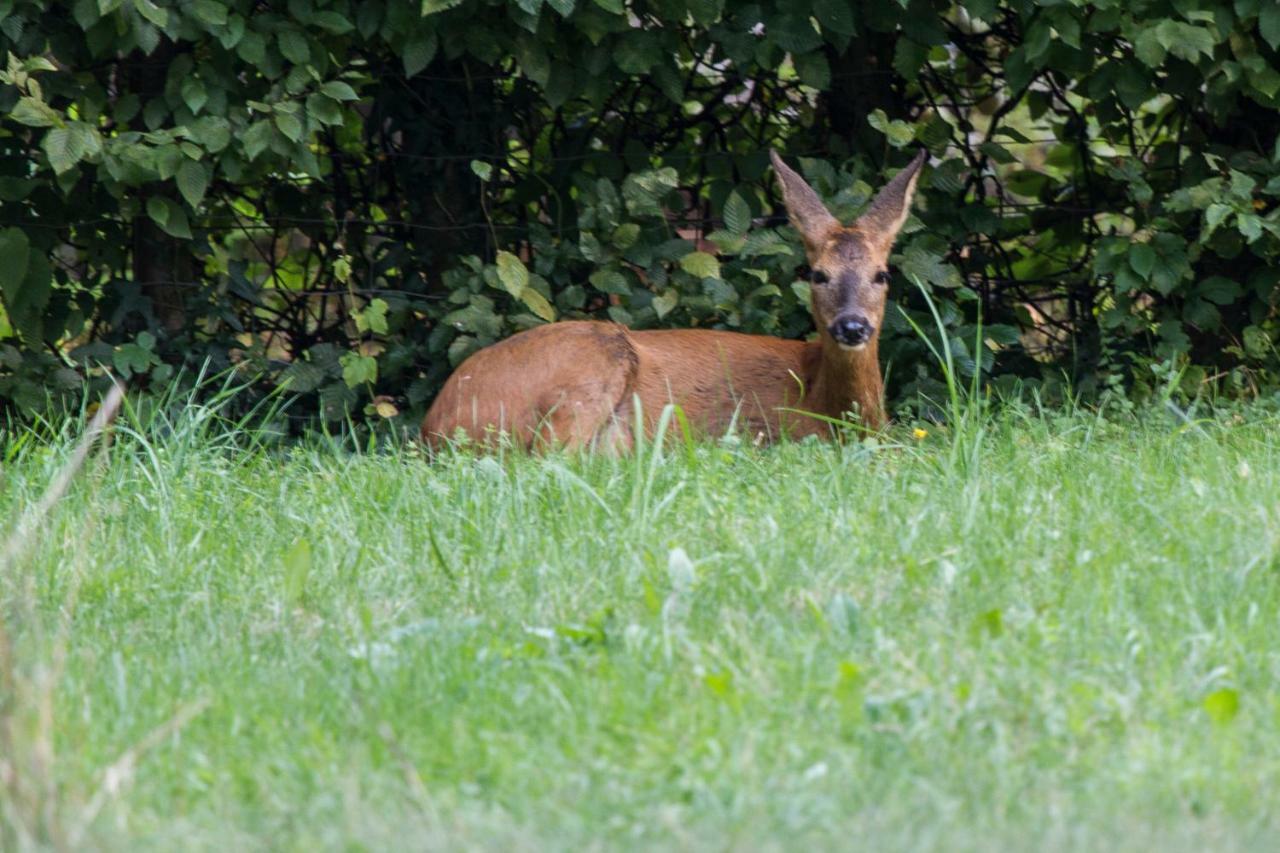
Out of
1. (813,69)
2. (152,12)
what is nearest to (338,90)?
(152,12)

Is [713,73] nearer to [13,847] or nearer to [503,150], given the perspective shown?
[503,150]

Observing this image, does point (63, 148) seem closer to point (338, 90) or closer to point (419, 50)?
point (338, 90)

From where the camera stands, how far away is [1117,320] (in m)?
5.98

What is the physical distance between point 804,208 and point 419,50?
4.70ft

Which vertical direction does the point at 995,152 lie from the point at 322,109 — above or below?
below

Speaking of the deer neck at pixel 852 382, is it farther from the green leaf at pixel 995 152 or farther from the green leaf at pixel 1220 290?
the green leaf at pixel 1220 290

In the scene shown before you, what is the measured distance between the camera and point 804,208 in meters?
6.05

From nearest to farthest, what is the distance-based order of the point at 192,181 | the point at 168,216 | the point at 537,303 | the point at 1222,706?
1. the point at 1222,706
2. the point at 192,181
3. the point at 168,216
4. the point at 537,303

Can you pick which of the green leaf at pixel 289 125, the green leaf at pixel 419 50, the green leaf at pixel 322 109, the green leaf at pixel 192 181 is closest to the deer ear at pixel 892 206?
the green leaf at pixel 419 50

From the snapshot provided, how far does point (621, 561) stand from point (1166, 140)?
379cm

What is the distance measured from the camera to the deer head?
5.86 metres

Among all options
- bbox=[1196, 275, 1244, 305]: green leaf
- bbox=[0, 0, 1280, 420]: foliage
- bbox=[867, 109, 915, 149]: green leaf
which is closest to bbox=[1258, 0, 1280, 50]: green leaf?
bbox=[0, 0, 1280, 420]: foliage

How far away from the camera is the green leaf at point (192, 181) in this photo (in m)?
5.50

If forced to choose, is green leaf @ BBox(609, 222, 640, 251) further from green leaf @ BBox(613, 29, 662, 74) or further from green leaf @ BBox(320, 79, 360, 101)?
green leaf @ BBox(320, 79, 360, 101)
